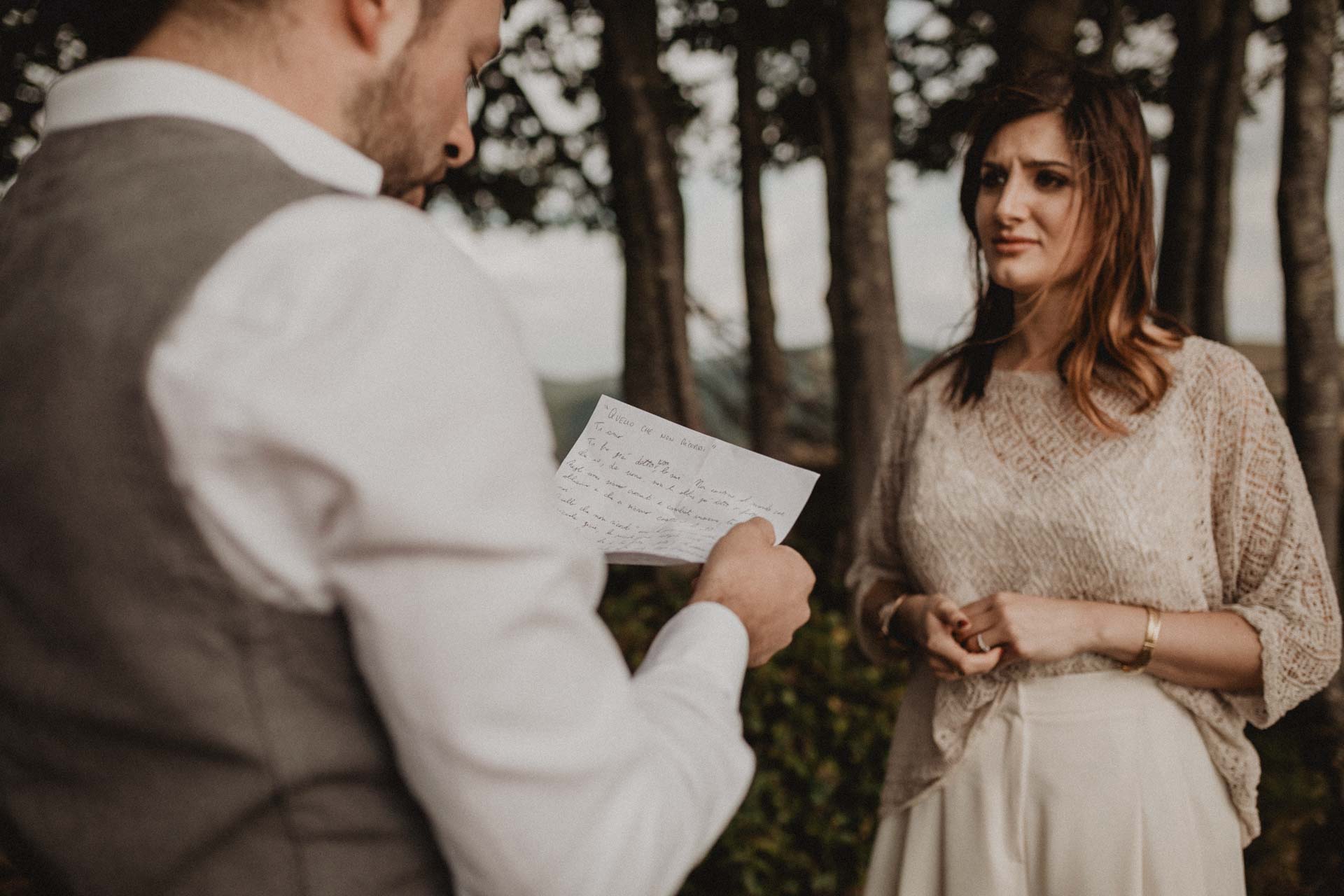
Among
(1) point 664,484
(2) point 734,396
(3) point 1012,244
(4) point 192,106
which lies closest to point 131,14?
(4) point 192,106

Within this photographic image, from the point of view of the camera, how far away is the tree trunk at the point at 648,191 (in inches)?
203

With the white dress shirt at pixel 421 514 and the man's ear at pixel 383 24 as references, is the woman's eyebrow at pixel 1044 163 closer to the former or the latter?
the man's ear at pixel 383 24

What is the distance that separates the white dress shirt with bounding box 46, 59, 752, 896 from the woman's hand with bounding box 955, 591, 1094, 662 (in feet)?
4.30

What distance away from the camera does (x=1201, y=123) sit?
465cm

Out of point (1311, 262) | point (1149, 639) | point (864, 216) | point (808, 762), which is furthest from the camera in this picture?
point (864, 216)

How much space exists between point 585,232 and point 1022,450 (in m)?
7.23

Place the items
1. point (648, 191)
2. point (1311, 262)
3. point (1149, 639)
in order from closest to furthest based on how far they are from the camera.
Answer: point (1149, 639) < point (1311, 262) < point (648, 191)

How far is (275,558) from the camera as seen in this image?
74 cm

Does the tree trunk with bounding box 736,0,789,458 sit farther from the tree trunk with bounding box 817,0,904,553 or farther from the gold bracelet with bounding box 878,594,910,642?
the gold bracelet with bounding box 878,594,910,642

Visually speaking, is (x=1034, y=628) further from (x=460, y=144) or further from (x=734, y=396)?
(x=734, y=396)

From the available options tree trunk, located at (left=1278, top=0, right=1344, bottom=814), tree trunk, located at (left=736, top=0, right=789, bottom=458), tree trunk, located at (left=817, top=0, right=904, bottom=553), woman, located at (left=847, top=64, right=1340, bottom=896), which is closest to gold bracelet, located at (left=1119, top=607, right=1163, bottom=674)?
woman, located at (left=847, top=64, right=1340, bottom=896)

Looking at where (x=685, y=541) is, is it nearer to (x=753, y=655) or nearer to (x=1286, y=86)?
(x=753, y=655)

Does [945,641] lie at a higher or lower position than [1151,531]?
lower

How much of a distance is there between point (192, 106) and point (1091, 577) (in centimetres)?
191
